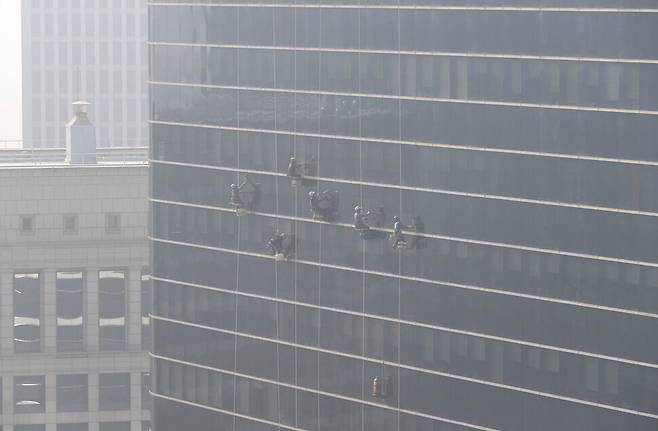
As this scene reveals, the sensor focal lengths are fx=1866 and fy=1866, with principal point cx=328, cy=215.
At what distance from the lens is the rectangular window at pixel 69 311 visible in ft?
422

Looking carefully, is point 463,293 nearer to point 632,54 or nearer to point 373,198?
point 373,198

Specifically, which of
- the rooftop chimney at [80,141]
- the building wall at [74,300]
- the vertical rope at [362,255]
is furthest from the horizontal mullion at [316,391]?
the rooftop chimney at [80,141]

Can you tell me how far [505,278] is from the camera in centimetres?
8531

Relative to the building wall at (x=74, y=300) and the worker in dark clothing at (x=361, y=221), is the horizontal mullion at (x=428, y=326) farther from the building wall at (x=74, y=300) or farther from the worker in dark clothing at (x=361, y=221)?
the building wall at (x=74, y=300)

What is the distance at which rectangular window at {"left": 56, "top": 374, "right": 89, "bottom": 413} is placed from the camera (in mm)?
129500

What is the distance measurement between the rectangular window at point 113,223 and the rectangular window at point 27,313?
19.6 ft

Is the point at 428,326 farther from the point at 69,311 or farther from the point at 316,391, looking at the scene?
the point at 69,311

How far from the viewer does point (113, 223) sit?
128 metres

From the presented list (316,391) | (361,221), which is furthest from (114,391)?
(361,221)

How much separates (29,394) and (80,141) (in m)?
18.4

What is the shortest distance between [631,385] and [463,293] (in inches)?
389

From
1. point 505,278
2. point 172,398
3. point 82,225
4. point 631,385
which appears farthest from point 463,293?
point 82,225

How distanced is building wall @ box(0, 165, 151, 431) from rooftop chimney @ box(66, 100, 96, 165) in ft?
20.2

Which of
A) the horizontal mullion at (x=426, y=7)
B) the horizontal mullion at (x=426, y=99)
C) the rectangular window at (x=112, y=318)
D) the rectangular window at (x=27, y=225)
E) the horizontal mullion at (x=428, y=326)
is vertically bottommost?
the rectangular window at (x=112, y=318)
